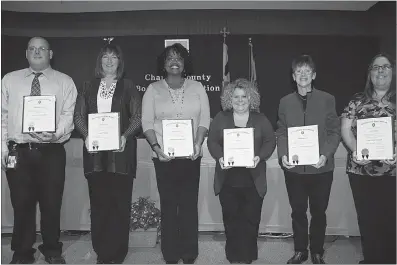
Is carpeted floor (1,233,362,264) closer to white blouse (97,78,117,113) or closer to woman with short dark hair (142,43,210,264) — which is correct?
woman with short dark hair (142,43,210,264)

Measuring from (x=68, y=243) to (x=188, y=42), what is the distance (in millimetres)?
3336

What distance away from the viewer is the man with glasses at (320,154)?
276 centimetres

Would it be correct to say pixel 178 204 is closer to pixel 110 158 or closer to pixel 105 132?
pixel 110 158

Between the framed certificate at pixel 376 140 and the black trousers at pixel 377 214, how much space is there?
0.51 ft

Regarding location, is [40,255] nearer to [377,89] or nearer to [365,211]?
[365,211]

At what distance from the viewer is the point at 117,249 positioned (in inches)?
115

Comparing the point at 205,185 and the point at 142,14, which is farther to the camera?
the point at 142,14

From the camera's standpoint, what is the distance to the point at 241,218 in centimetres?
281

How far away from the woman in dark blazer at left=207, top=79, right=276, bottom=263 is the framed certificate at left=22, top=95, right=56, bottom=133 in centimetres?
113

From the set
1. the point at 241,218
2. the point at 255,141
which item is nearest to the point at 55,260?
the point at 241,218

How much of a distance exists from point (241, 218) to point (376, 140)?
1070 millimetres

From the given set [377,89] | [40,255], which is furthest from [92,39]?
[377,89]

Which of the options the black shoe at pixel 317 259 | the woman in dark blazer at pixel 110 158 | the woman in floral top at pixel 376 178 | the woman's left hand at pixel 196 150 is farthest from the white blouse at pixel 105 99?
the black shoe at pixel 317 259

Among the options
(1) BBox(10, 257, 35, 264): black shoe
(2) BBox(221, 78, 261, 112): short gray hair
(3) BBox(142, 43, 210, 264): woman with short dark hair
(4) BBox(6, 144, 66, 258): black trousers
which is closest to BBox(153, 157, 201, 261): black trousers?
(3) BBox(142, 43, 210, 264): woman with short dark hair
